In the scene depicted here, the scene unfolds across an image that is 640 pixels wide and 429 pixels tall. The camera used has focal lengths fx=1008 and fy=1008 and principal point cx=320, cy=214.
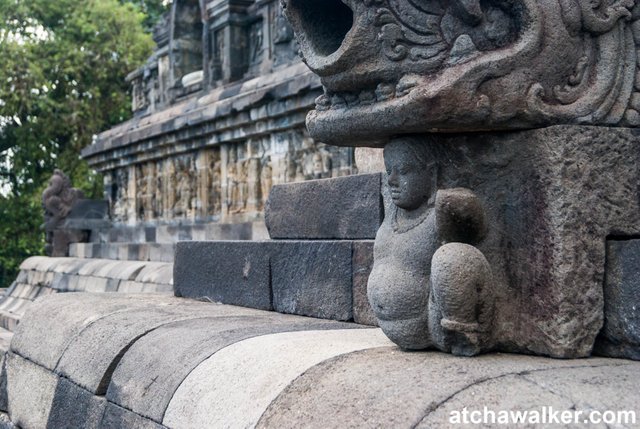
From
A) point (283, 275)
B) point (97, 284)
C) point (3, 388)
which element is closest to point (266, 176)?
point (97, 284)

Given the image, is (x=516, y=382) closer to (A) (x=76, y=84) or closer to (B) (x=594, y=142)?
(B) (x=594, y=142)

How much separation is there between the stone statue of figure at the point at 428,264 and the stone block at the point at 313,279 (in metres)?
0.86

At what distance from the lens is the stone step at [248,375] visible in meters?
2.77

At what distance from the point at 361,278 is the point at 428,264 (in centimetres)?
104

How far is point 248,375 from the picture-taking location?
352cm

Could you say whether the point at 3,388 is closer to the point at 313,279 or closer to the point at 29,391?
the point at 29,391

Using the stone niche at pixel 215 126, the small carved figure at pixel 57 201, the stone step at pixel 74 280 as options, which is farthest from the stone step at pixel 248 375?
the small carved figure at pixel 57 201

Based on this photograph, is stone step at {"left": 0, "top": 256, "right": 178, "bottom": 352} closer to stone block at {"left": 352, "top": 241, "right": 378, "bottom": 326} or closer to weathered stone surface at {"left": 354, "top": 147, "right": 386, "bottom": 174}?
weathered stone surface at {"left": 354, "top": 147, "right": 386, "bottom": 174}

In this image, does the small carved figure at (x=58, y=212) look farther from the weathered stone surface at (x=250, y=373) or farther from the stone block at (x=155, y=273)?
the weathered stone surface at (x=250, y=373)

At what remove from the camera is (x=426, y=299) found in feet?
11.0

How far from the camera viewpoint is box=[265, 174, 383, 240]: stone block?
4.59 metres

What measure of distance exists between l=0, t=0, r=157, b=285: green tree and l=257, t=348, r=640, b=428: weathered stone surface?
67.7 ft

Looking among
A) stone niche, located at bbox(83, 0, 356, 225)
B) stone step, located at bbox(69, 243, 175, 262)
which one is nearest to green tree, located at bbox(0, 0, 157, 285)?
stone niche, located at bbox(83, 0, 356, 225)

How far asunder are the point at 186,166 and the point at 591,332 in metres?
9.27
